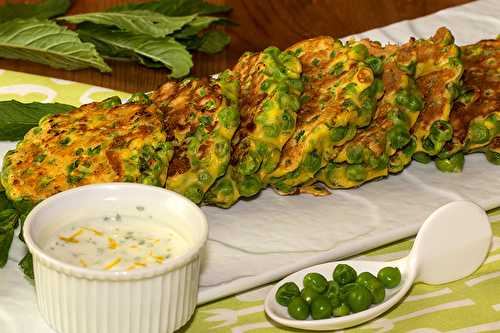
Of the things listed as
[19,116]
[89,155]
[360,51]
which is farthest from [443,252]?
[19,116]

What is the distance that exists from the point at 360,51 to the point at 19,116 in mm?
1575

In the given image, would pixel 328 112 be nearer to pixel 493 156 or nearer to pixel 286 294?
pixel 286 294

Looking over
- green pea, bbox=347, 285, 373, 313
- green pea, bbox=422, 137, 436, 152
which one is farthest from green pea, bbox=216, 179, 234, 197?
green pea, bbox=422, 137, 436, 152

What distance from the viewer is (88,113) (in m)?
3.93

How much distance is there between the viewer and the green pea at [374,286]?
3451mm

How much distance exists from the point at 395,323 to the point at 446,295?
0.29 m

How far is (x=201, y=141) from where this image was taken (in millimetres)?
3799

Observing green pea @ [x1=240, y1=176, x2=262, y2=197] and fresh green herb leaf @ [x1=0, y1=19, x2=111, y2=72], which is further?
fresh green herb leaf @ [x1=0, y1=19, x2=111, y2=72]

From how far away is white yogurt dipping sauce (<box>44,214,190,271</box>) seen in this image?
10.3 feet

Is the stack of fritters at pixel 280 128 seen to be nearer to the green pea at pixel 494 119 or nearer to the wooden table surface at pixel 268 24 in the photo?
the green pea at pixel 494 119

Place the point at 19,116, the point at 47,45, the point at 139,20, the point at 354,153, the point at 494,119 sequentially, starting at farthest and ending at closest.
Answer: the point at 139,20 → the point at 47,45 → the point at 19,116 → the point at 494,119 → the point at 354,153

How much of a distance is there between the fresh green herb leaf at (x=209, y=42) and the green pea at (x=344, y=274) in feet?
8.76

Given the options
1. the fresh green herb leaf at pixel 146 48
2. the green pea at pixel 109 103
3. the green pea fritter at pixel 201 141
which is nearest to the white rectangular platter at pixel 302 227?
the green pea fritter at pixel 201 141

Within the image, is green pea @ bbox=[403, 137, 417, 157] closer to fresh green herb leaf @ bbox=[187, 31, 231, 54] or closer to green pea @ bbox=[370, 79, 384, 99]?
green pea @ bbox=[370, 79, 384, 99]
